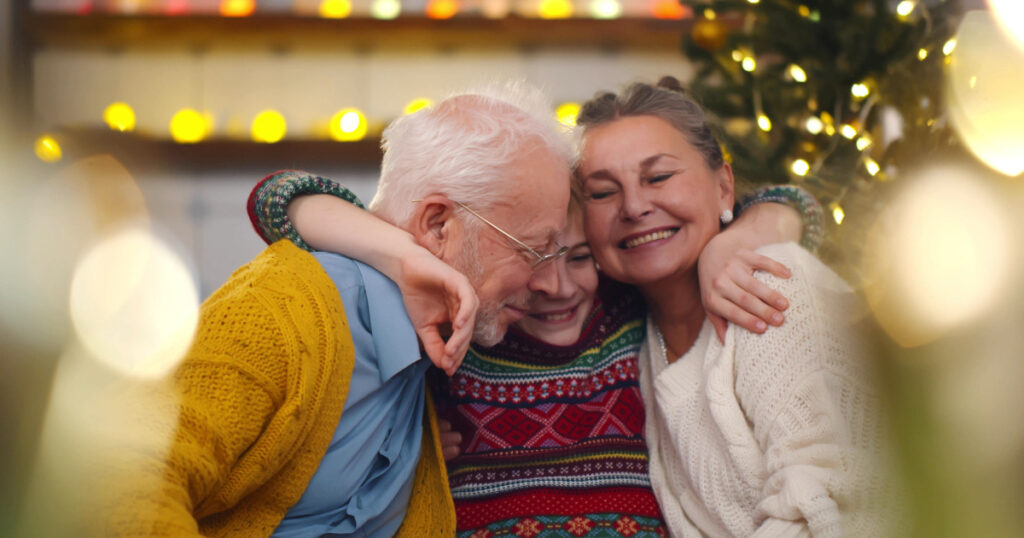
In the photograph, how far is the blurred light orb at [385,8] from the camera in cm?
398

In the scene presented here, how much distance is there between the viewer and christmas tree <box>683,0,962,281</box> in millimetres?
2129

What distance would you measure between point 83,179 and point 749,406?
3.48 metres

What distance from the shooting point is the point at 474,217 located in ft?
4.28

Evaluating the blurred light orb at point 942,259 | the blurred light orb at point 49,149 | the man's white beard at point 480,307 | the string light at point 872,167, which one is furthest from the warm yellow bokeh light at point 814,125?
the blurred light orb at point 49,149

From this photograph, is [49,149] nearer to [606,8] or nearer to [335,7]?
[335,7]

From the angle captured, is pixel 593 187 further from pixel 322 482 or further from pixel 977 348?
pixel 977 348

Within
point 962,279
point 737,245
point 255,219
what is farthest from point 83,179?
point 962,279

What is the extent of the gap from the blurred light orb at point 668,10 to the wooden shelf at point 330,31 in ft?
0.16

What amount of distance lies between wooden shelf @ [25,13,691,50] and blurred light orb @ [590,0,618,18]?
0.27ft

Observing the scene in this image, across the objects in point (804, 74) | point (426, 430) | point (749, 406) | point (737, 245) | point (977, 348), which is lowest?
point (426, 430)

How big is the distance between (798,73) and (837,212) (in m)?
0.50

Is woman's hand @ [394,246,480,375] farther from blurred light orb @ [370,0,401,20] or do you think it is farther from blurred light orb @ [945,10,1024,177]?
blurred light orb @ [370,0,401,20]

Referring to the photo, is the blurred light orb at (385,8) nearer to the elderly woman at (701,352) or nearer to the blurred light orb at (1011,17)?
the elderly woman at (701,352)

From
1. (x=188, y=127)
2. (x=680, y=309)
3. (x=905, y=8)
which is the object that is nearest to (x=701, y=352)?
(x=680, y=309)
